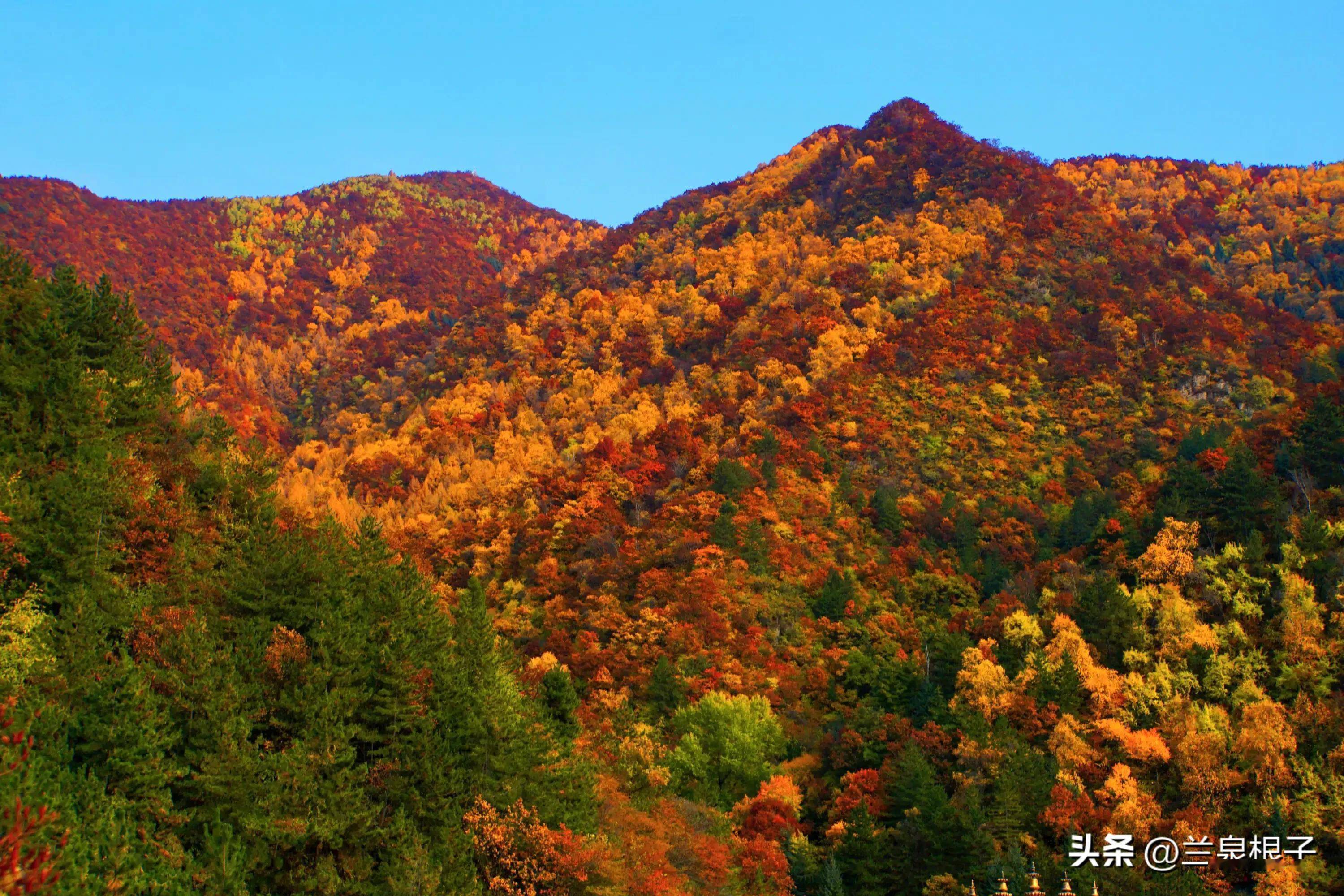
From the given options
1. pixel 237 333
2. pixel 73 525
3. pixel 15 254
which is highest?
pixel 237 333

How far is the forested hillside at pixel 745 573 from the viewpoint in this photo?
1230 inches

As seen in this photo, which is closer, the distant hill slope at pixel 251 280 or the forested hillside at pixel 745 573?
the forested hillside at pixel 745 573

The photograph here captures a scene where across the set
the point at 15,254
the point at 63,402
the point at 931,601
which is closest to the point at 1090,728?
the point at 931,601

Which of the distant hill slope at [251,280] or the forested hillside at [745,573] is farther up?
the distant hill slope at [251,280]

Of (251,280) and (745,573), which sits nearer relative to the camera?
(745,573)

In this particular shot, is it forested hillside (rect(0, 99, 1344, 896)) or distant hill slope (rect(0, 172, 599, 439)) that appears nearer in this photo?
forested hillside (rect(0, 99, 1344, 896))

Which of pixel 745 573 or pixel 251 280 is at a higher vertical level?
pixel 251 280

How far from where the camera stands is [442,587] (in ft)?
213

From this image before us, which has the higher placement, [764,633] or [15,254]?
[15,254]

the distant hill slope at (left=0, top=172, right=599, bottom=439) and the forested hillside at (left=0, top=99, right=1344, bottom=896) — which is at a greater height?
the distant hill slope at (left=0, top=172, right=599, bottom=439)

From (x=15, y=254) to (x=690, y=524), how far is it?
40.0 m

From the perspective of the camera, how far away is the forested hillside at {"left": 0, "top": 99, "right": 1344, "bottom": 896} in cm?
3123

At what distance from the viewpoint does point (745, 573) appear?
65.1m

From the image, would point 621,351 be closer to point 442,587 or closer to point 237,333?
point 442,587
